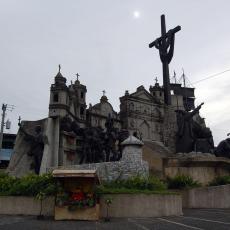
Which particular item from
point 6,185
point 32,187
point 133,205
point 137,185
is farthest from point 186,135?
point 6,185

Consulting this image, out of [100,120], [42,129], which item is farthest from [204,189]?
[100,120]

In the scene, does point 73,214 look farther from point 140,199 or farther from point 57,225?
point 140,199

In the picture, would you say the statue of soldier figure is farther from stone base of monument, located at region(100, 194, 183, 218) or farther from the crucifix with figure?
the crucifix with figure

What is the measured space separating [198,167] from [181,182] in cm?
195

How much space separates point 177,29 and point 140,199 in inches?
770

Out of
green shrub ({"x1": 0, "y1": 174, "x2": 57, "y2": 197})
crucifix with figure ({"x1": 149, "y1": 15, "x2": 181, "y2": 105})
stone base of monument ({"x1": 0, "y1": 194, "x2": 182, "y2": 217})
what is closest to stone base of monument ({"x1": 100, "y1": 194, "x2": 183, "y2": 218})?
stone base of monument ({"x1": 0, "y1": 194, "x2": 182, "y2": 217})

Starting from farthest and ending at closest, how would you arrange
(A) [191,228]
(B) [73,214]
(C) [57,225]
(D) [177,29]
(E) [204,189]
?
(D) [177,29]
(E) [204,189]
(B) [73,214]
(C) [57,225]
(A) [191,228]

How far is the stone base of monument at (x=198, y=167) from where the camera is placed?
19.3m

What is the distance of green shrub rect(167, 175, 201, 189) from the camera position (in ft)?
58.9

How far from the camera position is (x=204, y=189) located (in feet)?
57.1

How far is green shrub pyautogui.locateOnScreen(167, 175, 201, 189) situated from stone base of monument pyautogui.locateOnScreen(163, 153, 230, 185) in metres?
1.07

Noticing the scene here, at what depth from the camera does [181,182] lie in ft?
59.1

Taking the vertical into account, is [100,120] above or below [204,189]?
above

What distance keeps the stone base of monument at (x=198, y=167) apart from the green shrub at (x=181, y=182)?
1.07m
